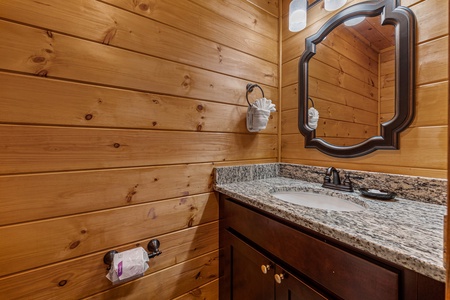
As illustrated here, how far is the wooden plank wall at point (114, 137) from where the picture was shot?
0.68m

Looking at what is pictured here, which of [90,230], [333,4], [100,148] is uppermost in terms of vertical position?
[333,4]

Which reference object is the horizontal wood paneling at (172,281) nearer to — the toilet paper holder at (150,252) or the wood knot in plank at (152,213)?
the toilet paper holder at (150,252)

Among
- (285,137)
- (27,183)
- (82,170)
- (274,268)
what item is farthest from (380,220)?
(27,183)

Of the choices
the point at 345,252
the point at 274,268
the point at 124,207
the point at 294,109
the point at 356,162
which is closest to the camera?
the point at 345,252

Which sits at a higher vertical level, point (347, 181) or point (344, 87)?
point (344, 87)

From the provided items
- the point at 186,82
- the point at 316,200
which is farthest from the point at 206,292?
the point at 186,82

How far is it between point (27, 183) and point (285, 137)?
138 cm

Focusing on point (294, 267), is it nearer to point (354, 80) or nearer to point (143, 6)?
point (354, 80)

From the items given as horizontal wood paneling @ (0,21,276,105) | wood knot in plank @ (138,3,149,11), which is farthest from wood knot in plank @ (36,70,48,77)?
wood knot in plank @ (138,3,149,11)

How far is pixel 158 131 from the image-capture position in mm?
944

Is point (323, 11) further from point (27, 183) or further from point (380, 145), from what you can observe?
point (27, 183)

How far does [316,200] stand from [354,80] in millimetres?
714

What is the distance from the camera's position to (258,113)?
116cm

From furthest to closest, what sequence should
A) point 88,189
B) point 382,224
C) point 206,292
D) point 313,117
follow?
point 313,117 < point 206,292 < point 88,189 < point 382,224
